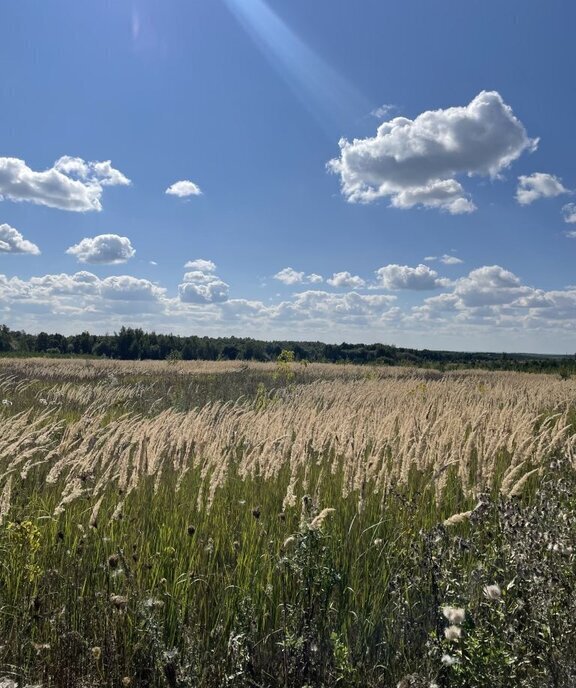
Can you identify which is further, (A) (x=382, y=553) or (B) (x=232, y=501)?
(B) (x=232, y=501)

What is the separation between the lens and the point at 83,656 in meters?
2.65

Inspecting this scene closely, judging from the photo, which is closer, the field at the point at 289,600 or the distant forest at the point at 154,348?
the field at the point at 289,600

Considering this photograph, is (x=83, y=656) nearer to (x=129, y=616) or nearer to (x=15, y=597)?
(x=129, y=616)

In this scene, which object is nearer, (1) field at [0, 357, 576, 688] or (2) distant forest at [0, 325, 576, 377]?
(1) field at [0, 357, 576, 688]

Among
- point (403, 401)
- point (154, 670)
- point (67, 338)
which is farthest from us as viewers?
point (67, 338)

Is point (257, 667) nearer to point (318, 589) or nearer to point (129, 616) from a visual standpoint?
point (318, 589)

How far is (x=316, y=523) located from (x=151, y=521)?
1.89m

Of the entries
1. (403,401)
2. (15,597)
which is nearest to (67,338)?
(403,401)

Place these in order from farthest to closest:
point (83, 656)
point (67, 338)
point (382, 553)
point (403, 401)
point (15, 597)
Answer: point (67, 338) < point (403, 401) < point (382, 553) < point (15, 597) < point (83, 656)

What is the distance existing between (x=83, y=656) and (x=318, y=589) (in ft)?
4.09

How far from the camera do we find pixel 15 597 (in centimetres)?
307

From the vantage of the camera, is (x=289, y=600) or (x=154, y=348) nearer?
(x=289, y=600)

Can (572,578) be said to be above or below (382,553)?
above

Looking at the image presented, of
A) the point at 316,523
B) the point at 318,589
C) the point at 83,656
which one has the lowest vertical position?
the point at 83,656
